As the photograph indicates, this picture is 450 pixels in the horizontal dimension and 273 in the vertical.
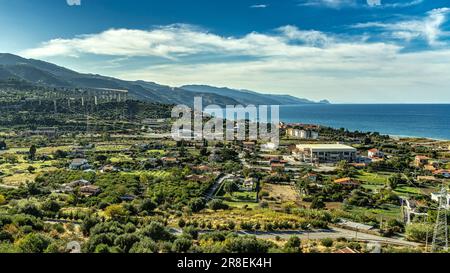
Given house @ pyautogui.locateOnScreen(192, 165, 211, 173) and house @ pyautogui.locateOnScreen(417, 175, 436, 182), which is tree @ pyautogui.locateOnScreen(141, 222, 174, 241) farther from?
house @ pyautogui.locateOnScreen(417, 175, 436, 182)

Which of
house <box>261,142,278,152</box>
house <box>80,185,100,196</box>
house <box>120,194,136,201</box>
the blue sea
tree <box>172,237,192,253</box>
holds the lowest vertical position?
→ house <box>120,194,136,201</box>

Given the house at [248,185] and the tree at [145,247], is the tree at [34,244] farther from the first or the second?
the house at [248,185]

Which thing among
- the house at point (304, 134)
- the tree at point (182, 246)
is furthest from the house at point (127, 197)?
the house at point (304, 134)

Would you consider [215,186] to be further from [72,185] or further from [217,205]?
[72,185]

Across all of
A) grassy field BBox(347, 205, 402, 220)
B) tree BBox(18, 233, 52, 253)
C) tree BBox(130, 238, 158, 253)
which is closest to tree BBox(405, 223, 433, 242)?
grassy field BBox(347, 205, 402, 220)

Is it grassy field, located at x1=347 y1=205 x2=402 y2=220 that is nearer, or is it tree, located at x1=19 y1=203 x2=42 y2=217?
tree, located at x1=19 y1=203 x2=42 y2=217

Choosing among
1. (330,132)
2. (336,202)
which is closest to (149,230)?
(336,202)

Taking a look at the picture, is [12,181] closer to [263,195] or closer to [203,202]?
[203,202]

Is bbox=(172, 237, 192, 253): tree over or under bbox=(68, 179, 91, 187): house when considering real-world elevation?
over

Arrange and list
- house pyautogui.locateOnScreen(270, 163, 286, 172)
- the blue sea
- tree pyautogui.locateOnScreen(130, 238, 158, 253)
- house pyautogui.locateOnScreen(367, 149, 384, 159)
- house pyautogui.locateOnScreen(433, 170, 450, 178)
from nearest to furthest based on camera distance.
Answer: tree pyautogui.locateOnScreen(130, 238, 158, 253) → house pyautogui.locateOnScreen(433, 170, 450, 178) → house pyautogui.locateOnScreen(270, 163, 286, 172) → house pyautogui.locateOnScreen(367, 149, 384, 159) → the blue sea
